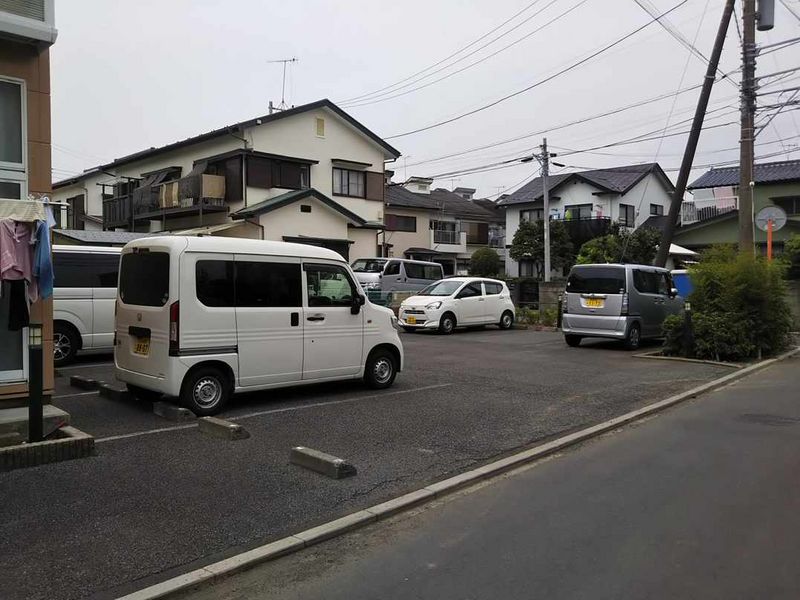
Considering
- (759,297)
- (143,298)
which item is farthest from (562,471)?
(759,297)

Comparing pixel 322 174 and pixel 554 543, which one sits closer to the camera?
pixel 554 543

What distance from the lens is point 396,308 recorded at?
22453 mm

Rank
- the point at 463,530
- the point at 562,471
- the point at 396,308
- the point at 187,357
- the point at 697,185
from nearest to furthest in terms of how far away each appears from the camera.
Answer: the point at 463,530 → the point at 562,471 → the point at 187,357 → the point at 396,308 → the point at 697,185

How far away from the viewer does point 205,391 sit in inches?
289

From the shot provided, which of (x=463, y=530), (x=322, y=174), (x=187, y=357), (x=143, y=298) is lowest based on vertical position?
(x=463, y=530)

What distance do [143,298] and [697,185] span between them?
3955 cm

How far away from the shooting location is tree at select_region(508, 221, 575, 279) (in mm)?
35844

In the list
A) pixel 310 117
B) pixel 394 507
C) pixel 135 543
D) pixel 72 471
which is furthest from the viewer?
pixel 310 117

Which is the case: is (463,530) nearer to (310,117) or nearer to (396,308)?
(396,308)

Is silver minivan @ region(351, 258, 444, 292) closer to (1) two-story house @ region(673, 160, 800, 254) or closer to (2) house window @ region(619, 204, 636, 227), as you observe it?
(1) two-story house @ region(673, 160, 800, 254)

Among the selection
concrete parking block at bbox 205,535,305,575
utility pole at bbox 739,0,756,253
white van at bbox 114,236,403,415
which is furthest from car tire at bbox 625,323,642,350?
concrete parking block at bbox 205,535,305,575

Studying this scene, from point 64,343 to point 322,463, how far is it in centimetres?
799

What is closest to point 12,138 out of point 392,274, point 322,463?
point 322,463

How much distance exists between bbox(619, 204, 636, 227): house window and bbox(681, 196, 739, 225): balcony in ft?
9.12
